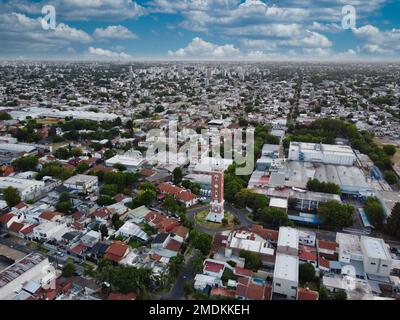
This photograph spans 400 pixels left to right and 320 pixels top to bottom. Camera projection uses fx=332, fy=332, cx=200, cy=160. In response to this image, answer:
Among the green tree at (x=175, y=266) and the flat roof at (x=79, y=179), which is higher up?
the flat roof at (x=79, y=179)

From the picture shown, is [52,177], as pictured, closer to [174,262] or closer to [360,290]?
[174,262]

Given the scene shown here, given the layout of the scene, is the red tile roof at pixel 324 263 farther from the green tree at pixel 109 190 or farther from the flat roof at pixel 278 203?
the green tree at pixel 109 190

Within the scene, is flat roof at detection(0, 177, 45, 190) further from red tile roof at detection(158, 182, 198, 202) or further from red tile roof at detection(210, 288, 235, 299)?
red tile roof at detection(210, 288, 235, 299)

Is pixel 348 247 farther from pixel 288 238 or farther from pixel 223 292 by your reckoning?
pixel 223 292


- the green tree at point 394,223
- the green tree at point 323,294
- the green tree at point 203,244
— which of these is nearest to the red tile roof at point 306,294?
the green tree at point 323,294

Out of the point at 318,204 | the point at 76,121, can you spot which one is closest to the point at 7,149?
the point at 76,121

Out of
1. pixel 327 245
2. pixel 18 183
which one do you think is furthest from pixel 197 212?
pixel 18 183
